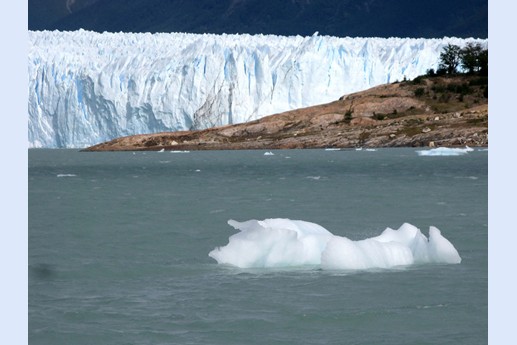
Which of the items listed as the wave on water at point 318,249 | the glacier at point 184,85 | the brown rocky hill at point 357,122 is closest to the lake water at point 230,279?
the wave on water at point 318,249

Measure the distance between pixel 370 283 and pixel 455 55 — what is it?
257ft

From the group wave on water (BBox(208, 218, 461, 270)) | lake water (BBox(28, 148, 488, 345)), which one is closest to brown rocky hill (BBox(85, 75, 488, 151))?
lake water (BBox(28, 148, 488, 345))

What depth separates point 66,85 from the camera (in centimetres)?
8425

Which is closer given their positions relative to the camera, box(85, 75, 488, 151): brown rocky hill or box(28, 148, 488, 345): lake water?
box(28, 148, 488, 345): lake water

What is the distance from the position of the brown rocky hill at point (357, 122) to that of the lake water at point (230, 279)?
142ft

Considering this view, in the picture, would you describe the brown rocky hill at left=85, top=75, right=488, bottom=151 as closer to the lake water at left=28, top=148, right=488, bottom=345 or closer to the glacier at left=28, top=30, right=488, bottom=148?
the glacier at left=28, top=30, right=488, bottom=148

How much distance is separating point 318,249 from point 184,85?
222ft

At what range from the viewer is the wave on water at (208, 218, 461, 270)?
51.0ft

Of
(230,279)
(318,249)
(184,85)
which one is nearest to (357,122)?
(184,85)

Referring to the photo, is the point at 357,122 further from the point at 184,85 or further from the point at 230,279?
the point at 230,279

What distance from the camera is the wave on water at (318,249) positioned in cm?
1553

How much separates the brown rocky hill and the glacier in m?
2.25

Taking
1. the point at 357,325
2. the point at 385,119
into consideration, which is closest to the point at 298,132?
the point at 385,119

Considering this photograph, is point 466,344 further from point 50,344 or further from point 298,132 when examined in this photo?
point 298,132
